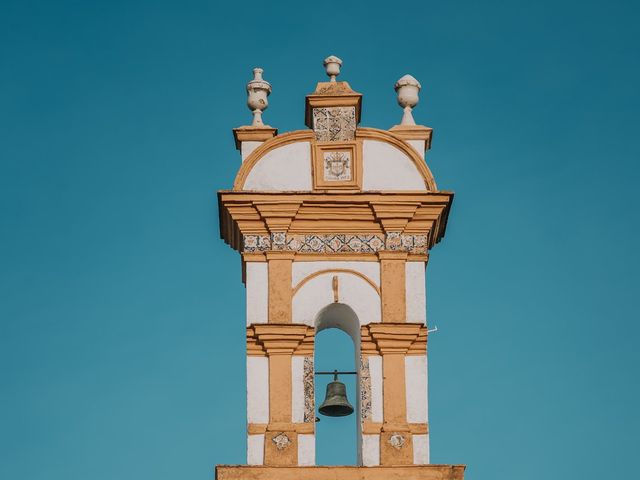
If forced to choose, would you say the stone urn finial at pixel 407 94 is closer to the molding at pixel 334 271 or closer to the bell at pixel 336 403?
the molding at pixel 334 271

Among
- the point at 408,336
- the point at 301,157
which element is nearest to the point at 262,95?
the point at 301,157

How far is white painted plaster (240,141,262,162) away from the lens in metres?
25.8

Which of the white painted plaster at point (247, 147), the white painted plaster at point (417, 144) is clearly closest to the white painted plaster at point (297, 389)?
the white painted plaster at point (247, 147)

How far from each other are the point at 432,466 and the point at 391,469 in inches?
17.1

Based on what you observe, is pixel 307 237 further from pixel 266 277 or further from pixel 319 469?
pixel 319 469

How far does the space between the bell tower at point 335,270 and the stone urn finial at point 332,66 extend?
0.04ft

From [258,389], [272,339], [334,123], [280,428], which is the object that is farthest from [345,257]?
[280,428]

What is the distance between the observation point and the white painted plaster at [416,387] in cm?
2439

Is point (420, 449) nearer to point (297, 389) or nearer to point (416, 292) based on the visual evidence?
point (297, 389)

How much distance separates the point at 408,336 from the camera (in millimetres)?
24703

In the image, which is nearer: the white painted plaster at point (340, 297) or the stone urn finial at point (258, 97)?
the white painted plaster at point (340, 297)

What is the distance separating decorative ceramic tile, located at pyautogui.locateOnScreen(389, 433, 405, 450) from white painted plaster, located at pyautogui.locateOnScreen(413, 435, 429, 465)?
0.14 metres

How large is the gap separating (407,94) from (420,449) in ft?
14.0

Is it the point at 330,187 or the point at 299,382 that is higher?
the point at 330,187
